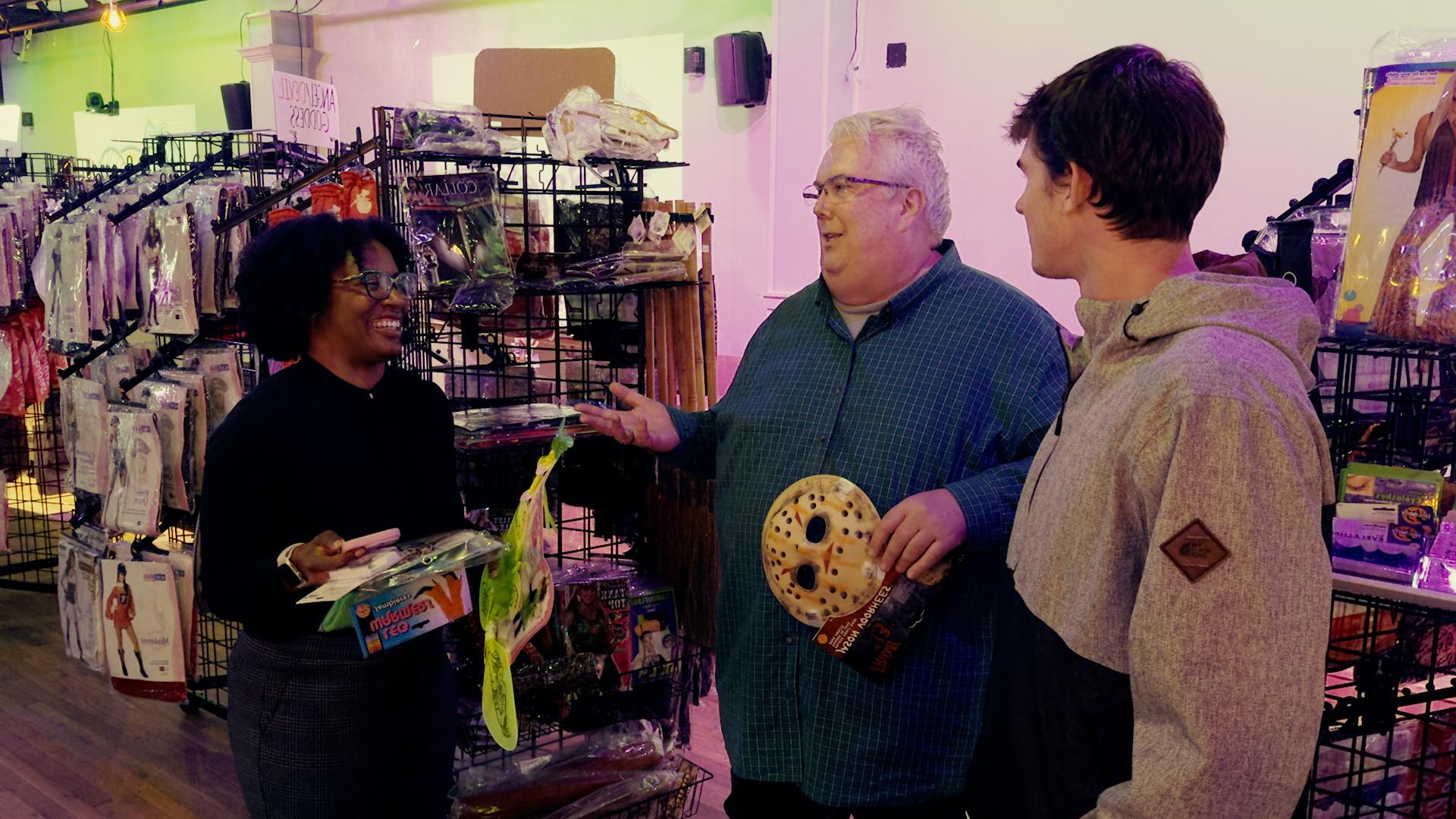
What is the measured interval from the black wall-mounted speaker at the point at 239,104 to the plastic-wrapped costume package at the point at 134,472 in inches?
303

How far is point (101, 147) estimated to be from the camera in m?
12.8

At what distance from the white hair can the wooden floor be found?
1966mm

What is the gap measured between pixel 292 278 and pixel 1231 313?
1.61 m

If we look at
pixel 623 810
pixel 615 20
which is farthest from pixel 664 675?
pixel 615 20

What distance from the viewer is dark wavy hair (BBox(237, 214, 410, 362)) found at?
1.98 meters

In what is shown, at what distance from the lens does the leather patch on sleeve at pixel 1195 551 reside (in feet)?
3.07

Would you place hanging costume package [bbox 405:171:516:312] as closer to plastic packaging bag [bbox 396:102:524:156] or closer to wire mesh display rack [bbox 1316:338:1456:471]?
plastic packaging bag [bbox 396:102:524:156]

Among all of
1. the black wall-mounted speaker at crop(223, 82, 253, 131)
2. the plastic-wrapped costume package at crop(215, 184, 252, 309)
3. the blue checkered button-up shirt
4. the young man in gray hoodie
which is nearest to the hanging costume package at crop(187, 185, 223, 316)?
the plastic-wrapped costume package at crop(215, 184, 252, 309)

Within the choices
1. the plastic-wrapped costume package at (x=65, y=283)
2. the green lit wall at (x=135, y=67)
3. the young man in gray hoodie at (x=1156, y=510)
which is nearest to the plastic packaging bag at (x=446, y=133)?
the young man in gray hoodie at (x=1156, y=510)

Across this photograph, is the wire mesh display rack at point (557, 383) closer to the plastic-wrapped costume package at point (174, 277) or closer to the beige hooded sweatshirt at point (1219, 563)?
the plastic-wrapped costume package at point (174, 277)

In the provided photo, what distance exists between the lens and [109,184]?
386cm

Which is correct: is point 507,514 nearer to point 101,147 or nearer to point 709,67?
point 709,67

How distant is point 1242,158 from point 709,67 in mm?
3439

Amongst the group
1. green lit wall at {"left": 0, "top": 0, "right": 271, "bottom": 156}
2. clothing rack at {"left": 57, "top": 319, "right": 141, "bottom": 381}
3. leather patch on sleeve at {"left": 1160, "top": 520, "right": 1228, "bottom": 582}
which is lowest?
clothing rack at {"left": 57, "top": 319, "right": 141, "bottom": 381}
